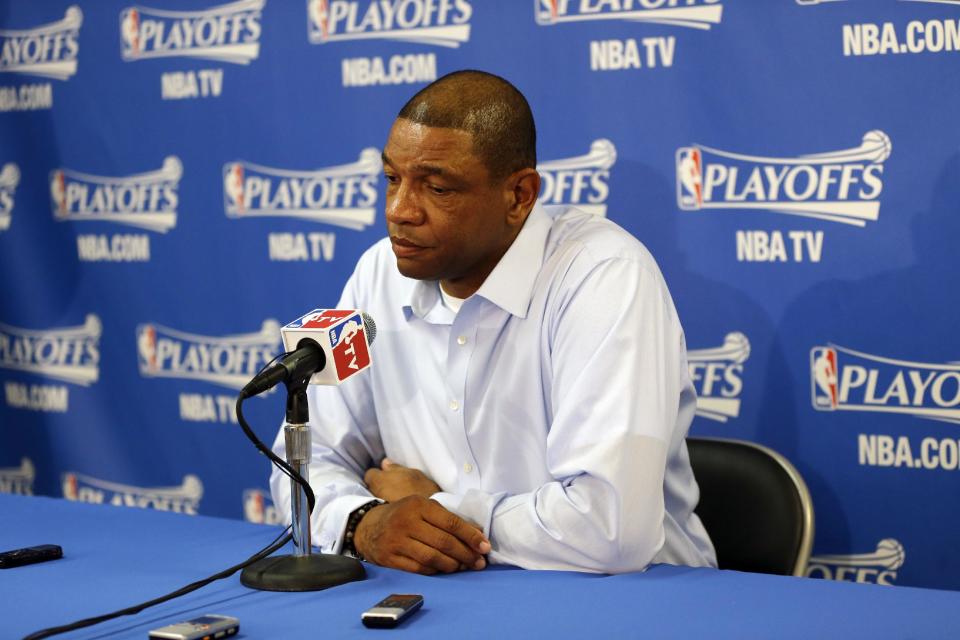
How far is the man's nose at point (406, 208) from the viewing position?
2197 mm

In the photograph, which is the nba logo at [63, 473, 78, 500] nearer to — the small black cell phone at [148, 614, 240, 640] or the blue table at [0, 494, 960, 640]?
the blue table at [0, 494, 960, 640]

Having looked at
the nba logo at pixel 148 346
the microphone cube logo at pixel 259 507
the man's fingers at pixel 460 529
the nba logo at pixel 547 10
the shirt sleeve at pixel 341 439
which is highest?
the nba logo at pixel 547 10

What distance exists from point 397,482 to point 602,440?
0.55 meters

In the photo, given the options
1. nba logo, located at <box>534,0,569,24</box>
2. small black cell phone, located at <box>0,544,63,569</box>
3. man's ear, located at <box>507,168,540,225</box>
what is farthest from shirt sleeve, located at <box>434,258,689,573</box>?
nba logo, located at <box>534,0,569,24</box>

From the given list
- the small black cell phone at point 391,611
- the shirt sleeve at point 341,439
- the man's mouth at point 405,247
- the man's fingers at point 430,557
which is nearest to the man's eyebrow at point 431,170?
the man's mouth at point 405,247

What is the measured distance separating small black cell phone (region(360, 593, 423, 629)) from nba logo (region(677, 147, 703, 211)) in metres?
1.56

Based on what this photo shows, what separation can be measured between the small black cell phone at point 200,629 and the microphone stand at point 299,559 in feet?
0.66

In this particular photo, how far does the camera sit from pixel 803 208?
2746 millimetres

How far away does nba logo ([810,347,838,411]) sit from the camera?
2754 millimetres

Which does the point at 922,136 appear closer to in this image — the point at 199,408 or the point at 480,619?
the point at 480,619

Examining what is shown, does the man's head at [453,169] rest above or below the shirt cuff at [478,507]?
above

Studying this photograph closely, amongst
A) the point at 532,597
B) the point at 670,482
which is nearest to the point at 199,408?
the point at 670,482

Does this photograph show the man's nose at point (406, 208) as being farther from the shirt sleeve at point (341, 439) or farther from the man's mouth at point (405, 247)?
the shirt sleeve at point (341, 439)

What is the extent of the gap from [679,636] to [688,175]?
1.62 m
